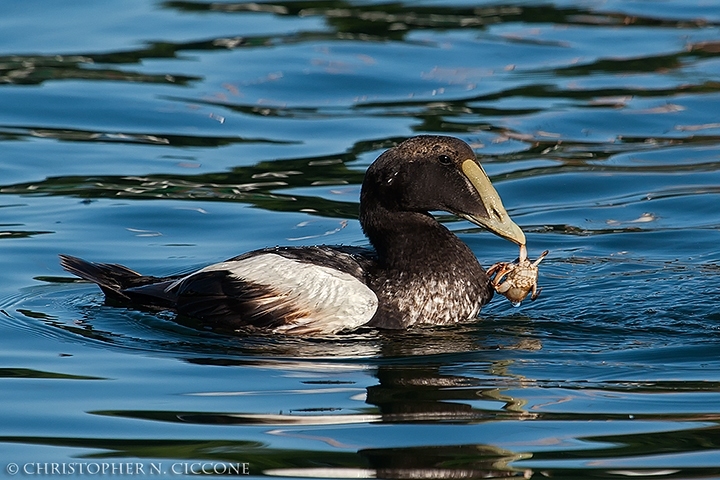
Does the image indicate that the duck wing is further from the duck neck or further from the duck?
the duck neck

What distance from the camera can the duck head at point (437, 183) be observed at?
736cm

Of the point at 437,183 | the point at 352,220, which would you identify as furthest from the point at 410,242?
the point at 352,220

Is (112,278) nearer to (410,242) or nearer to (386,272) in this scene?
(386,272)

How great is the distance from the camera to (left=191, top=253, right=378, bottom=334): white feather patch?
723 cm

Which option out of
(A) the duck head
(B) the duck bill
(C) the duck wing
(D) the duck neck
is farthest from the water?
(A) the duck head

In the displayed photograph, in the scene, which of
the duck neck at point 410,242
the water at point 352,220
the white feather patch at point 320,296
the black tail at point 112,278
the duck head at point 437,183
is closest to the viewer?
the water at point 352,220

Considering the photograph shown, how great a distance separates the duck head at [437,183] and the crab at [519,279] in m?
0.20

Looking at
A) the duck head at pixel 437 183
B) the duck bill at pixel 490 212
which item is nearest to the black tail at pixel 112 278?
the duck head at pixel 437 183

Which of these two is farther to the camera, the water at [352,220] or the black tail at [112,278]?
the black tail at [112,278]

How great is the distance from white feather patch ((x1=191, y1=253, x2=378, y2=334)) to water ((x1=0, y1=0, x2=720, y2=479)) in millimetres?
137

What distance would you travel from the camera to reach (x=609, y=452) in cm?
531

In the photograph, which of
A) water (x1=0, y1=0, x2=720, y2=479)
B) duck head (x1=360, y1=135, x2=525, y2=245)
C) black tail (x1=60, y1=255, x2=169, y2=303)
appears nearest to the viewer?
water (x1=0, y1=0, x2=720, y2=479)

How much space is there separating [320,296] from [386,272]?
→ 43cm

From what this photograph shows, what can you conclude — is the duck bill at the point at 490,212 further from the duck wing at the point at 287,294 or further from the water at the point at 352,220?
the duck wing at the point at 287,294
